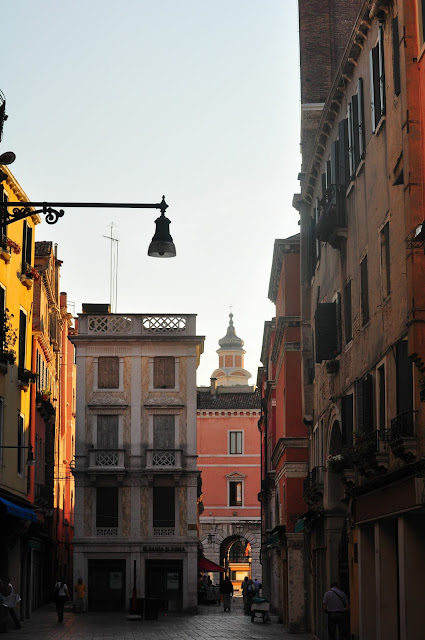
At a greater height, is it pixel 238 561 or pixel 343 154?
pixel 343 154

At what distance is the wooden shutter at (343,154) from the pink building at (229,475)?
5905 cm

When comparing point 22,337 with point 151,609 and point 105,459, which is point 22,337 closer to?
point 151,609

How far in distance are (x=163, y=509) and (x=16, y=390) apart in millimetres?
19492

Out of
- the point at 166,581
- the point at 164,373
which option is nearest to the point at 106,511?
the point at 166,581

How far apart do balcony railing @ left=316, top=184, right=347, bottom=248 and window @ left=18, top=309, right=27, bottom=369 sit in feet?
40.0

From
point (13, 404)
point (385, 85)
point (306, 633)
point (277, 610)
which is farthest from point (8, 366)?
point (277, 610)

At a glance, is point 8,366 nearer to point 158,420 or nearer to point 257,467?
point 158,420

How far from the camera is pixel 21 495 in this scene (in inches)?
1342

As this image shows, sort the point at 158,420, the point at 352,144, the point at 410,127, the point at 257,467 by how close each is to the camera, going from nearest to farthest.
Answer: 1. the point at 410,127
2. the point at 352,144
3. the point at 158,420
4. the point at 257,467

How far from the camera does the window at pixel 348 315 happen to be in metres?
24.5

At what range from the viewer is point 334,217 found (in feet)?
81.8

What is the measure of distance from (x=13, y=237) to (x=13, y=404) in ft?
16.6

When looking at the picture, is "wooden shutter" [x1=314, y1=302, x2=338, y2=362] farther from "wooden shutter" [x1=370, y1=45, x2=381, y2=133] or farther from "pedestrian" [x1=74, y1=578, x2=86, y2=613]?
"pedestrian" [x1=74, y1=578, x2=86, y2=613]

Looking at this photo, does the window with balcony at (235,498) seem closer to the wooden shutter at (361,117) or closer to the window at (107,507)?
the window at (107,507)
